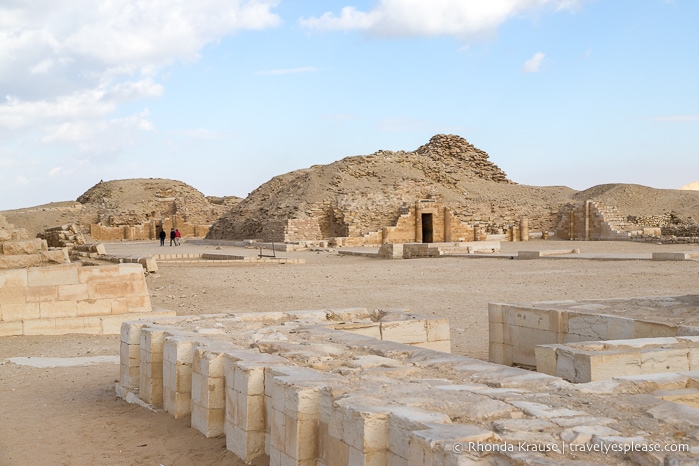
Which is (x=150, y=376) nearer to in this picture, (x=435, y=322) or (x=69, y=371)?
(x=69, y=371)

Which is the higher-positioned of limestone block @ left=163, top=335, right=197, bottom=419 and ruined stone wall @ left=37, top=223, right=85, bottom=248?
ruined stone wall @ left=37, top=223, right=85, bottom=248

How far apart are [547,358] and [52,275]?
24.2 feet

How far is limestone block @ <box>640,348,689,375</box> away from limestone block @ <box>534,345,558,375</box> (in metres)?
0.62

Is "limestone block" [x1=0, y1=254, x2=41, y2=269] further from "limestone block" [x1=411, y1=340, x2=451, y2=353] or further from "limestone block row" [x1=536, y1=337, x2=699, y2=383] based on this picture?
"limestone block row" [x1=536, y1=337, x2=699, y2=383]

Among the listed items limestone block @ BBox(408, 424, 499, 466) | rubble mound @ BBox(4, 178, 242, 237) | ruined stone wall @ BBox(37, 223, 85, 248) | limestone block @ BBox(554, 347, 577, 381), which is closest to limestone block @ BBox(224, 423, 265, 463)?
limestone block @ BBox(408, 424, 499, 466)

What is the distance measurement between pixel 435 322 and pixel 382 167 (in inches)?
1639

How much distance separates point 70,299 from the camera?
10.2 m

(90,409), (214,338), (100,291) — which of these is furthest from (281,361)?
(100,291)

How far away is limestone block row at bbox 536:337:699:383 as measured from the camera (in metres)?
5.03

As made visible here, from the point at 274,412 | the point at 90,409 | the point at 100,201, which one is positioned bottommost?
the point at 90,409

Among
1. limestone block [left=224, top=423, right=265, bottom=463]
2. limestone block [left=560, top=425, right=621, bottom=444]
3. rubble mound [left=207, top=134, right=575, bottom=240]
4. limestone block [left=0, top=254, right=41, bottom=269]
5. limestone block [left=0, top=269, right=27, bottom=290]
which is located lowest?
limestone block [left=224, top=423, right=265, bottom=463]

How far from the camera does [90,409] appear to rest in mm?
6402

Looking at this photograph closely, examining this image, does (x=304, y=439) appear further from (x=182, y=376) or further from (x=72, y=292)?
(x=72, y=292)

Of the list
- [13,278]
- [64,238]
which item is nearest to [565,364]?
[13,278]
